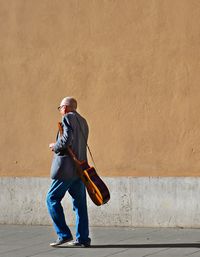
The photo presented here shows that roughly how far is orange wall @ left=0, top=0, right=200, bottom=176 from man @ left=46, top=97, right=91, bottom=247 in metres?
1.50

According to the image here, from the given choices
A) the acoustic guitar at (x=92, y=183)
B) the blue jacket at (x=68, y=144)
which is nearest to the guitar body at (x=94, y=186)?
the acoustic guitar at (x=92, y=183)

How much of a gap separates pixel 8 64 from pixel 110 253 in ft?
13.1

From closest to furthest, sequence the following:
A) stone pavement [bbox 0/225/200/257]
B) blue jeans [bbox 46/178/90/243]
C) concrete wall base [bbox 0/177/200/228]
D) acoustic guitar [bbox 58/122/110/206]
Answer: stone pavement [bbox 0/225/200/257] → acoustic guitar [bbox 58/122/110/206] → blue jeans [bbox 46/178/90/243] → concrete wall base [bbox 0/177/200/228]

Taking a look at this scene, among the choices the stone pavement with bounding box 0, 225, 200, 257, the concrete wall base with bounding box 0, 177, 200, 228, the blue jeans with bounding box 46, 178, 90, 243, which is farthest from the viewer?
the concrete wall base with bounding box 0, 177, 200, 228

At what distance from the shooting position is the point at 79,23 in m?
11.5

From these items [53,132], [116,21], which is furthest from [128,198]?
[116,21]

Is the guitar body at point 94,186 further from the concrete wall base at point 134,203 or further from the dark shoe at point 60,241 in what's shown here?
the concrete wall base at point 134,203

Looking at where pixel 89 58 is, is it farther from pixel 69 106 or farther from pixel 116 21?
pixel 69 106

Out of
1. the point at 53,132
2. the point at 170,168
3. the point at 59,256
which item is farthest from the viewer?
the point at 53,132

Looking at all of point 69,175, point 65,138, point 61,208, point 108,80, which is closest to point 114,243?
point 61,208

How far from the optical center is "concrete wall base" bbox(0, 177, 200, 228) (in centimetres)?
1063

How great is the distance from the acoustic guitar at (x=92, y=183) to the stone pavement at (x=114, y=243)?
57 centimetres

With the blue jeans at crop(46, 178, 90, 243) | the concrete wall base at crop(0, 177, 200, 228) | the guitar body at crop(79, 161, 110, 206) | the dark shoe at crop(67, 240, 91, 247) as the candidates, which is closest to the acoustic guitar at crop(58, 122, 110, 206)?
the guitar body at crop(79, 161, 110, 206)

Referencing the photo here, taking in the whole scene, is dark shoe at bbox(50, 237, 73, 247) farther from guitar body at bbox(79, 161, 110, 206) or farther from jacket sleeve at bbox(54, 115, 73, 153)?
jacket sleeve at bbox(54, 115, 73, 153)
